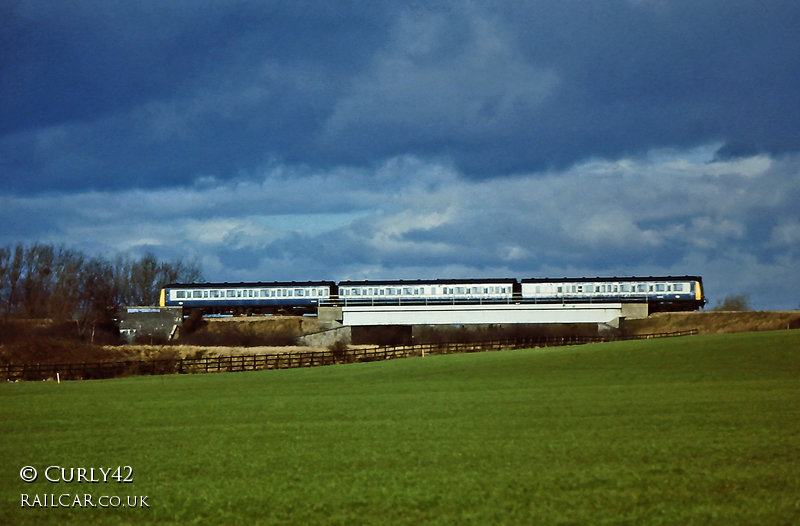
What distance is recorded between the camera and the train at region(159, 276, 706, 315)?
6806 cm

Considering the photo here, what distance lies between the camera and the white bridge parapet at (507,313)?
6425 centimetres

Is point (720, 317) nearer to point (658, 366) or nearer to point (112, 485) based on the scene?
point (658, 366)

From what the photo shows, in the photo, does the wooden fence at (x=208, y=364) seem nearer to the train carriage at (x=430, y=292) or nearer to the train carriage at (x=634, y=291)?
the train carriage at (x=634, y=291)

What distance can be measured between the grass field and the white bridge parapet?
1478 inches

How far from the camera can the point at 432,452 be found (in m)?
12.3

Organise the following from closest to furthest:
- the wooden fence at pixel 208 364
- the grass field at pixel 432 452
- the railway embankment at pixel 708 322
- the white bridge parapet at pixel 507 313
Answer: the grass field at pixel 432 452
the wooden fence at pixel 208 364
the white bridge parapet at pixel 507 313
the railway embankment at pixel 708 322

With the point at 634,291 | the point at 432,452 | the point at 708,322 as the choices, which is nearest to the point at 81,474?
the point at 432,452

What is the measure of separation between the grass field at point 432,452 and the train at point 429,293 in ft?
139

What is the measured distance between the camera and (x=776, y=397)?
19.4m

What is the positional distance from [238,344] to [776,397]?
177ft

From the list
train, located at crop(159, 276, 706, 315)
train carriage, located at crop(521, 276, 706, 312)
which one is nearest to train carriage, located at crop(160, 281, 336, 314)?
train, located at crop(159, 276, 706, 315)

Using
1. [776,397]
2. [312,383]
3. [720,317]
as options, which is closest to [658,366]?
[776,397]

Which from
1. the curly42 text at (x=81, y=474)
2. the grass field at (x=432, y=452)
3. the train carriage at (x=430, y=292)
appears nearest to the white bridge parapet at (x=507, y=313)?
the train carriage at (x=430, y=292)

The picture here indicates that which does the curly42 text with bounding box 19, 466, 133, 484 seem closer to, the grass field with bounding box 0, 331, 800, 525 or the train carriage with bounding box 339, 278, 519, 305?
the grass field with bounding box 0, 331, 800, 525
